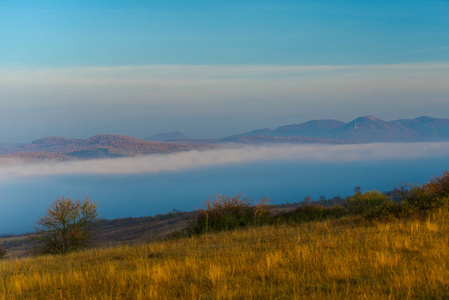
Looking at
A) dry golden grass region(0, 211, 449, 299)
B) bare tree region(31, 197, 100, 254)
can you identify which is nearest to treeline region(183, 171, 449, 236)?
dry golden grass region(0, 211, 449, 299)

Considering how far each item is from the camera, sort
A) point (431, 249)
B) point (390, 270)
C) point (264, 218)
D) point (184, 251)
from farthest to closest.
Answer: point (264, 218)
point (184, 251)
point (431, 249)
point (390, 270)

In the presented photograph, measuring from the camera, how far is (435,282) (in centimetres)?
666

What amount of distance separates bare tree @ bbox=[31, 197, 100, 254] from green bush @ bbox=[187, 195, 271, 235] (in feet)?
21.7

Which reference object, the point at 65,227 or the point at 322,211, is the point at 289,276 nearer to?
the point at 65,227

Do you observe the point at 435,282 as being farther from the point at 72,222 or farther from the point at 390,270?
the point at 72,222

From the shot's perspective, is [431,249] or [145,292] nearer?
[145,292]

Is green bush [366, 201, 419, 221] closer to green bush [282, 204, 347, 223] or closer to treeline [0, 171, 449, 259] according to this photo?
treeline [0, 171, 449, 259]

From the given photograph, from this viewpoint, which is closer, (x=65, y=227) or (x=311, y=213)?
(x=65, y=227)

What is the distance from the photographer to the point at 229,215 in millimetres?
23078

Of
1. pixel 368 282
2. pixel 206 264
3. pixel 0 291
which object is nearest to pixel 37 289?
pixel 0 291

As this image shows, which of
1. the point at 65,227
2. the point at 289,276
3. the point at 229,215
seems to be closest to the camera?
the point at 289,276

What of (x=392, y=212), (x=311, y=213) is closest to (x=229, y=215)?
(x=311, y=213)

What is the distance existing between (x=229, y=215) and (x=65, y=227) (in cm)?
977

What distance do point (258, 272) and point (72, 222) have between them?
755 inches
